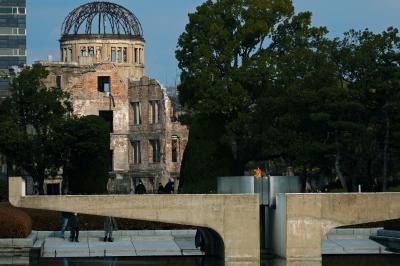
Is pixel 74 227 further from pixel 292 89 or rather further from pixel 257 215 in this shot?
pixel 292 89

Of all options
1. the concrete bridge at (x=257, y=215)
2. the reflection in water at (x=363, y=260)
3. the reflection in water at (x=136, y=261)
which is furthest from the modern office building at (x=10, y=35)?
the concrete bridge at (x=257, y=215)

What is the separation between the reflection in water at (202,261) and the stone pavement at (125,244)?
2.59 feet

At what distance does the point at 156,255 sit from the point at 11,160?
1323 inches

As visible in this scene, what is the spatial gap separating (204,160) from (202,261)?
22264 mm

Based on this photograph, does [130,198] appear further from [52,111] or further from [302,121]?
[52,111]

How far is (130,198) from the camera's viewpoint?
39.0m

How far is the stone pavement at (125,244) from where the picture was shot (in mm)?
42625

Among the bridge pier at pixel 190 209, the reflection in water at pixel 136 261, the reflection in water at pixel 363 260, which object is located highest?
the bridge pier at pixel 190 209

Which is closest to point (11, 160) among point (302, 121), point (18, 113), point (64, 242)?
point (18, 113)

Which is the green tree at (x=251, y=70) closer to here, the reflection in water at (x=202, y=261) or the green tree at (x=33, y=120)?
the green tree at (x=33, y=120)

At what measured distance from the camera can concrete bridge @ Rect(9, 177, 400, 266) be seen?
39344 millimetres

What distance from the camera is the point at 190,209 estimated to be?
3950cm

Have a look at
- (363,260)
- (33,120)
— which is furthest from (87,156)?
(363,260)

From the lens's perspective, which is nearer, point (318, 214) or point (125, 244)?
point (318, 214)
